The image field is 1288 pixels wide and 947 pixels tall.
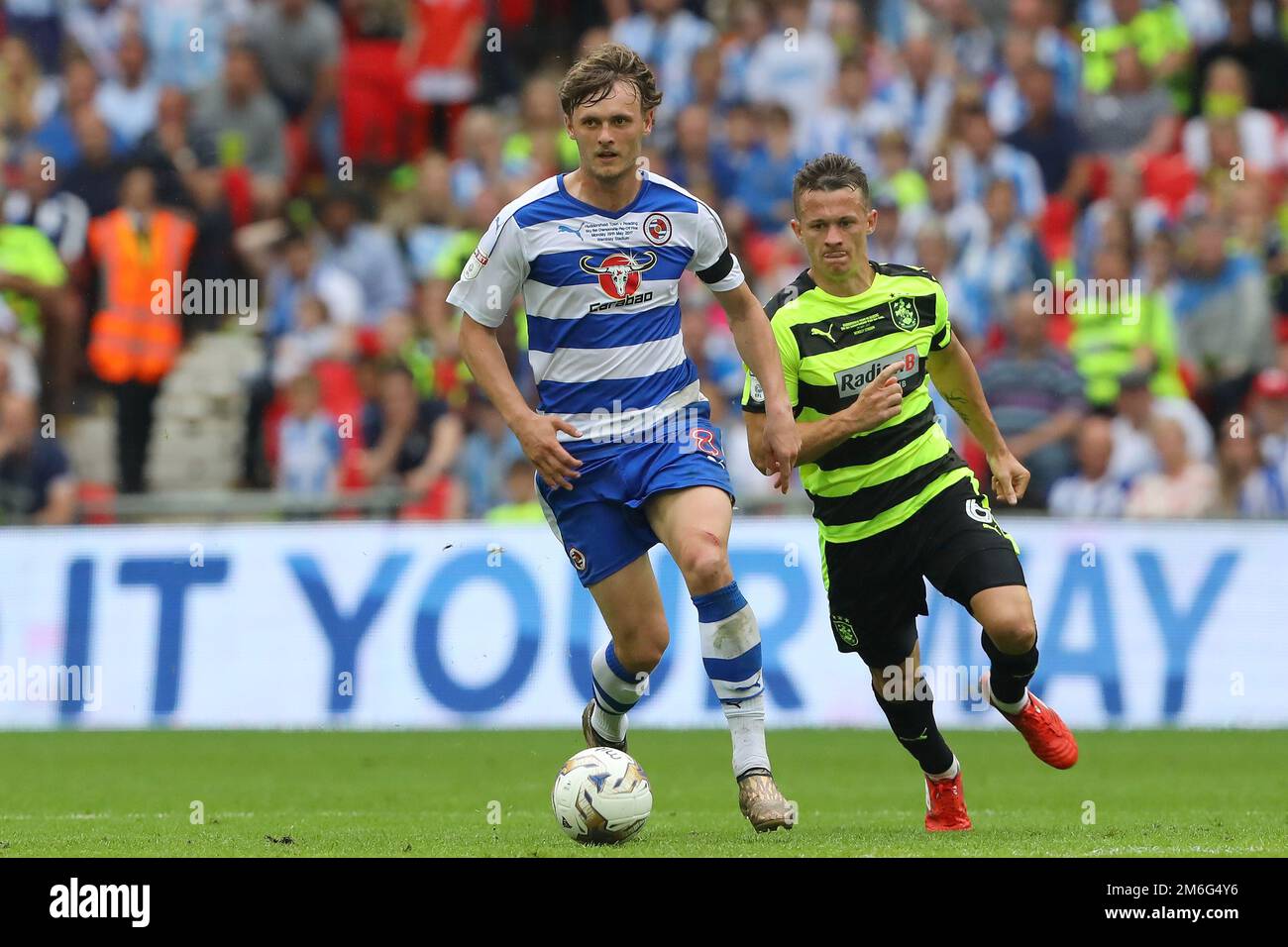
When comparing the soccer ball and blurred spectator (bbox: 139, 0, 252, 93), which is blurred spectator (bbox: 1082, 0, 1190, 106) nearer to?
blurred spectator (bbox: 139, 0, 252, 93)

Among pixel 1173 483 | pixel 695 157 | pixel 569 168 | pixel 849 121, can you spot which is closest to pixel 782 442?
pixel 1173 483

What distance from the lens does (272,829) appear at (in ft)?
26.5

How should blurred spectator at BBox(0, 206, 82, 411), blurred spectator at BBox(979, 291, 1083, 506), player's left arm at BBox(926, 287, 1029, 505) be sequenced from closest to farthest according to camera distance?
player's left arm at BBox(926, 287, 1029, 505), blurred spectator at BBox(979, 291, 1083, 506), blurred spectator at BBox(0, 206, 82, 411)

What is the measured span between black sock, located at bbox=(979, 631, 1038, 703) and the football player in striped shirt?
0.98 meters

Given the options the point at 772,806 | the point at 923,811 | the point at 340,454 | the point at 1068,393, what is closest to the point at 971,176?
the point at 1068,393

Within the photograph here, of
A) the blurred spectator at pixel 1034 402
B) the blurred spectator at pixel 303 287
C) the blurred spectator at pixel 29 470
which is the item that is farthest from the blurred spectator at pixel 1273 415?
the blurred spectator at pixel 29 470

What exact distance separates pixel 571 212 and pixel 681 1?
434 inches

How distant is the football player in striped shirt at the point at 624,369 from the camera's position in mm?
7594

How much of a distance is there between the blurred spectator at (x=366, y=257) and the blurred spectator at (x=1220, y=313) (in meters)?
6.06

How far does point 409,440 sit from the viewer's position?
1469 cm

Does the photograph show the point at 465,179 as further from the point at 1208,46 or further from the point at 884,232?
the point at 1208,46

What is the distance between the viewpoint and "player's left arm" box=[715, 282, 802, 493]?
762 cm

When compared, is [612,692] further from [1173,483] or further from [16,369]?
[16,369]

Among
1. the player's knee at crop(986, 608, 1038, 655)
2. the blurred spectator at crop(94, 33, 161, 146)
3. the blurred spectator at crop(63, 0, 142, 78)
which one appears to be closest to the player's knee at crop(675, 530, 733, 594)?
the player's knee at crop(986, 608, 1038, 655)
